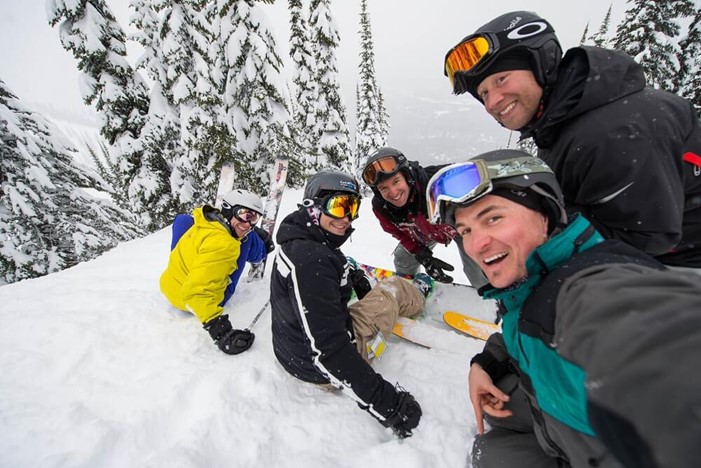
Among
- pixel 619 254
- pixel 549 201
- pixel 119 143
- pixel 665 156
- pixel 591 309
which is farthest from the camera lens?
pixel 119 143

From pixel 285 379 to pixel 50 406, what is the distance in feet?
6.82

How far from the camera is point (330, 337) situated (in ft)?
7.77

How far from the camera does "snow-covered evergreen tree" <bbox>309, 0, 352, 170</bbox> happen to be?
14688 mm

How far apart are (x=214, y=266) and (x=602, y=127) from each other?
4.10 m

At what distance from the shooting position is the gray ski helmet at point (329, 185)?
2846 millimetres

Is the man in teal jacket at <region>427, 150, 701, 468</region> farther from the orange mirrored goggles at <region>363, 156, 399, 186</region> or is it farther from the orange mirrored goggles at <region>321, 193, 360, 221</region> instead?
the orange mirrored goggles at <region>363, 156, 399, 186</region>

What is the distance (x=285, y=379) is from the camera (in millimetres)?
3045

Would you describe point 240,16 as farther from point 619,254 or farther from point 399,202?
point 619,254

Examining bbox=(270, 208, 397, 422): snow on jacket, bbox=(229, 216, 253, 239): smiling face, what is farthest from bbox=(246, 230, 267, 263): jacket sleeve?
bbox=(270, 208, 397, 422): snow on jacket

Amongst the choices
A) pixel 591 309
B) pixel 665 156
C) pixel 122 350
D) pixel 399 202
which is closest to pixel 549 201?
pixel 591 309

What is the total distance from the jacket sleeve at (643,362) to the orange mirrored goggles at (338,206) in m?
2.10

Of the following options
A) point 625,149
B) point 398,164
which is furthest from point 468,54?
point 398,164

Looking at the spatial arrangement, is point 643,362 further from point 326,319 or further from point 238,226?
point 238,226

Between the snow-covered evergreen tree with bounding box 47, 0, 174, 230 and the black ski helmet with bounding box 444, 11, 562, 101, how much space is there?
14.2 metres
